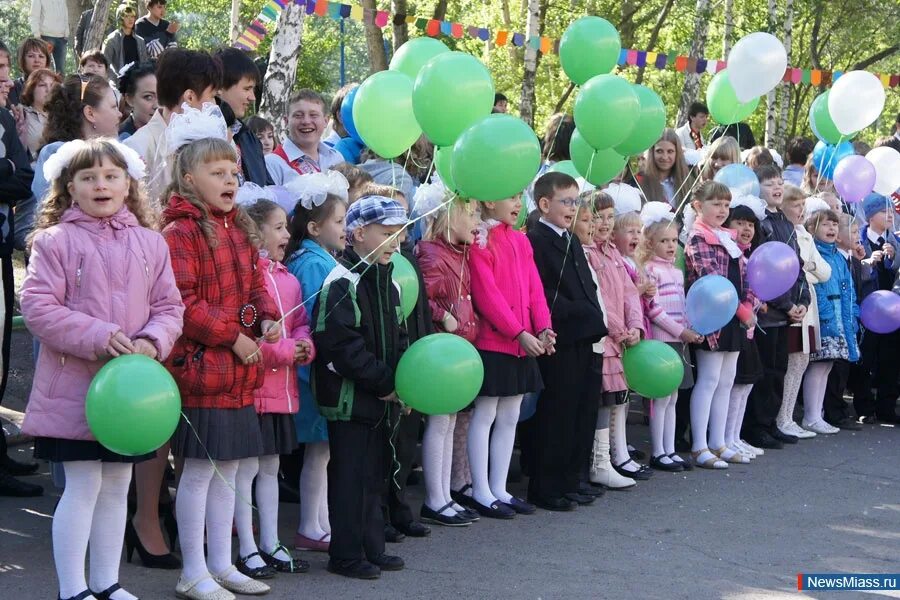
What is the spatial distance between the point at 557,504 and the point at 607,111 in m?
2.31

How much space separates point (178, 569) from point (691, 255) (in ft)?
14.2

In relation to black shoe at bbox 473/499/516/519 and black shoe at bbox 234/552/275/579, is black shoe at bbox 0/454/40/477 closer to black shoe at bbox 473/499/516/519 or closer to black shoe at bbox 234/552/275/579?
black shoe at bbox 234/552/275/579

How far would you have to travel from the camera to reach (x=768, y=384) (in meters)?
8.99

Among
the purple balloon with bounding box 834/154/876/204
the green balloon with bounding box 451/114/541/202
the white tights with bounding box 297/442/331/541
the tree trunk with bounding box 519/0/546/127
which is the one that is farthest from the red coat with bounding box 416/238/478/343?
the tree trunk with bounding box 519/0/546/127

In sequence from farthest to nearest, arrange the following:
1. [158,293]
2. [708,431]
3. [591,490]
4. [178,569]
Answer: [708,431], [591,490], [178,569], [158,293]

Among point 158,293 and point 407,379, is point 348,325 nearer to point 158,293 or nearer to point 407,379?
point 407,379

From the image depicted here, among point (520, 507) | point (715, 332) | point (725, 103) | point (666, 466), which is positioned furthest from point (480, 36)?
point (520, 507)

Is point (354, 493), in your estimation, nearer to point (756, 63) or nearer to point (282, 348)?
point (282, 348)

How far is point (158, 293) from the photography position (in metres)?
4.74

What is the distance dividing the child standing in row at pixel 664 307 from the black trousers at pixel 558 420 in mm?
1036

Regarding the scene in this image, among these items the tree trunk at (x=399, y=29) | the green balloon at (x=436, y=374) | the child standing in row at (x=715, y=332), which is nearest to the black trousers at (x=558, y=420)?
the child standing in row at (x=715, y=332)

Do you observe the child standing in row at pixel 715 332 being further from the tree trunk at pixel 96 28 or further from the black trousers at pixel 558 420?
the tree trunk at pixel 96 28

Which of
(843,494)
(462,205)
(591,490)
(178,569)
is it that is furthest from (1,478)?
(843,494)

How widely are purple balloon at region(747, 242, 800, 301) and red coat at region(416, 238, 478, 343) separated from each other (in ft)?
8.05
